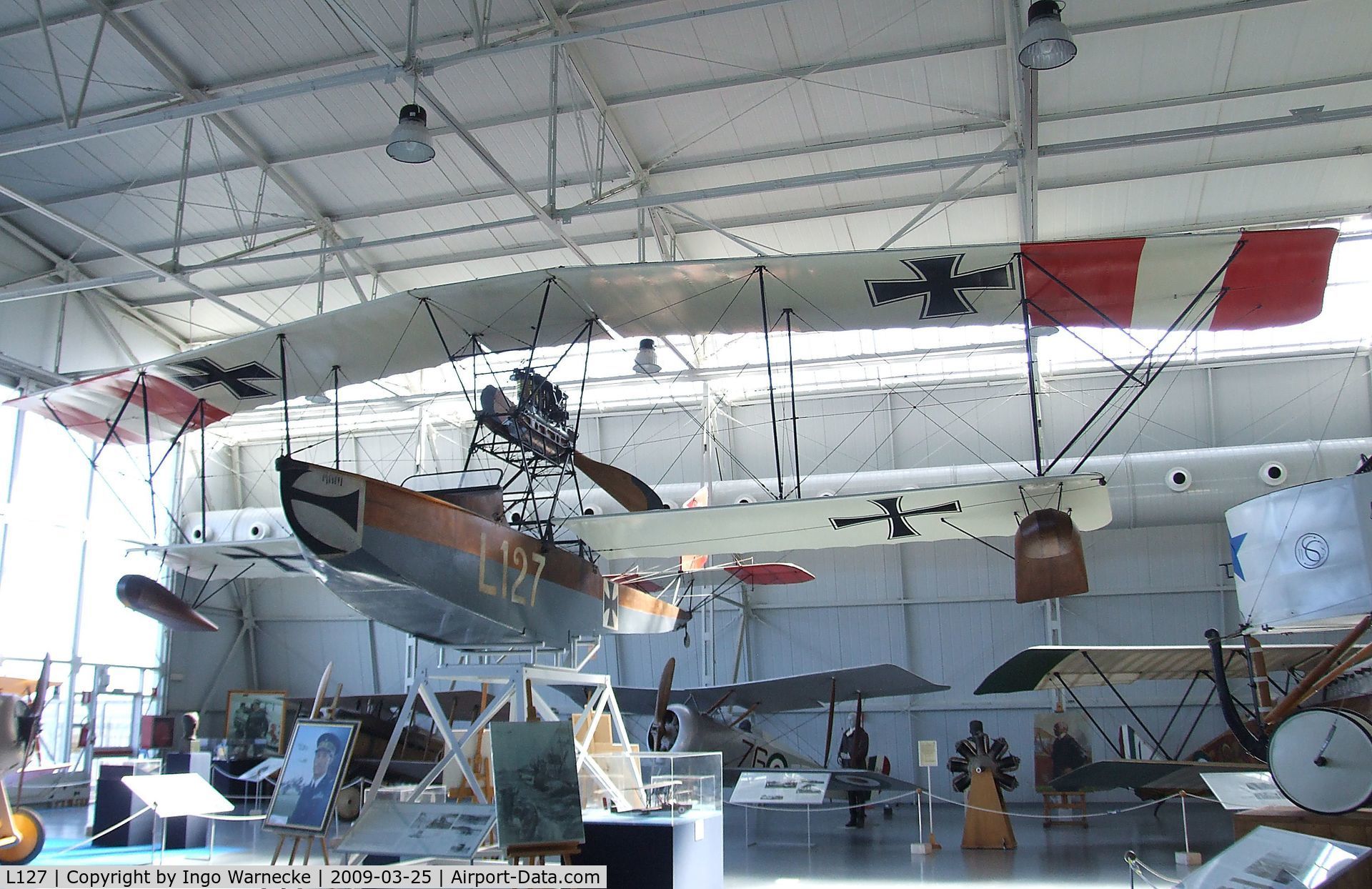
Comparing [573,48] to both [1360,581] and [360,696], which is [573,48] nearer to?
[1360,581]

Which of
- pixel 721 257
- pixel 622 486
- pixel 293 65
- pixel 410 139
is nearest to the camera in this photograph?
pixel 410 139

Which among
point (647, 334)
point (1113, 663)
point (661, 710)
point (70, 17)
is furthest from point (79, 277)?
point (1113, 663)

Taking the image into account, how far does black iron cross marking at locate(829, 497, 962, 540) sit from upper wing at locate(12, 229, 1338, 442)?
170cm

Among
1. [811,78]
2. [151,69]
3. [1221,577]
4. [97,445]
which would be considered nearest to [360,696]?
[97,445]

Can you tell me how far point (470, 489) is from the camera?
6680mm

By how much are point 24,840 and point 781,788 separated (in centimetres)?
762

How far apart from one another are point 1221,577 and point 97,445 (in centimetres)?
2076

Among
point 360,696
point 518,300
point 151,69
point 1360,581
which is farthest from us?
point 360,696

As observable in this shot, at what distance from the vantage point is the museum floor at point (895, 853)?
912cm

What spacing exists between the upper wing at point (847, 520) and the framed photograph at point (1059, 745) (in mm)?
7267

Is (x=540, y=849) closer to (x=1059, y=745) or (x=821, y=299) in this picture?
(x=821, y=299)

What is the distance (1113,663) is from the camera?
1057cm

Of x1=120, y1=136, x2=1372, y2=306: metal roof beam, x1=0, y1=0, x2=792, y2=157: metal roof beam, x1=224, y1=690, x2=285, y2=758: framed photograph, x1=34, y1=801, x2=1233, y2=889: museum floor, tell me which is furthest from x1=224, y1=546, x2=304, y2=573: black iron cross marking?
x1=224, y1=690, x2=285, y2=758: framed photograph

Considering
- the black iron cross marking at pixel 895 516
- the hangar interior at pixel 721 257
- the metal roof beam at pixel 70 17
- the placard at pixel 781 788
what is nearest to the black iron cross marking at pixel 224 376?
the hangar interior at pixel 721 257
